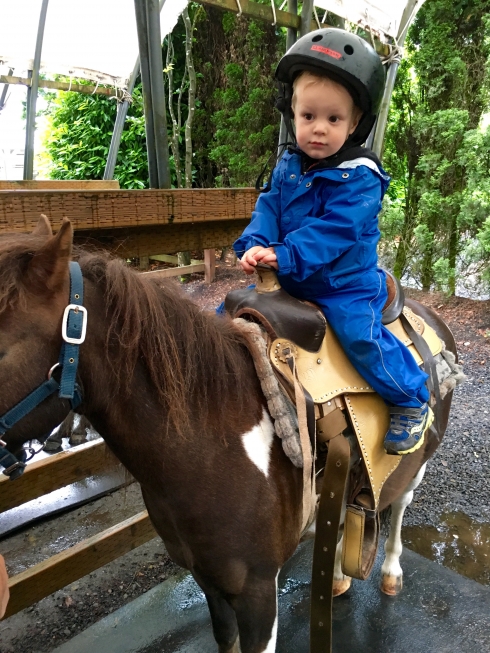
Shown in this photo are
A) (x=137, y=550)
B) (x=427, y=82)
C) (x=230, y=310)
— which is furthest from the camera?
(x=427, y=82)

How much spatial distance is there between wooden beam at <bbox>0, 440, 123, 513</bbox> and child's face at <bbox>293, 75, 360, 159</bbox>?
5.35ft

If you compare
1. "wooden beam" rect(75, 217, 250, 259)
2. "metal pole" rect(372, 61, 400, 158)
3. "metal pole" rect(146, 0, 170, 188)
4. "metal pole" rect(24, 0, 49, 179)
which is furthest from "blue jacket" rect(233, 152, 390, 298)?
"metal pole" rect(24, 0, 49, 179)

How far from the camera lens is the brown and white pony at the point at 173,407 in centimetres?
104

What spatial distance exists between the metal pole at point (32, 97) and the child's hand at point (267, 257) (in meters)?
5.09

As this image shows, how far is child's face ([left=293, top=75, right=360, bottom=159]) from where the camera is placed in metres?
1.59

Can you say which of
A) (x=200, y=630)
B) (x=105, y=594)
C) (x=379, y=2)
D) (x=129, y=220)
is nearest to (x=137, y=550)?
(x=105, y=594)

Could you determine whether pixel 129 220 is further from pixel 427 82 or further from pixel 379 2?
pixel 427 82

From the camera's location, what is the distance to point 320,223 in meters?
1.55

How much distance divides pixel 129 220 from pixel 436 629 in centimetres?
248

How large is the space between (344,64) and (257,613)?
1814 millimetres

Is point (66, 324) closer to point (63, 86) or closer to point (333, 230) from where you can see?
point (333, 230)

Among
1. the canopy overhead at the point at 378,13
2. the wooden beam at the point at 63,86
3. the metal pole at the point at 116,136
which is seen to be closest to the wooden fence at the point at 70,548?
the canopy overhead at the point at 378,13

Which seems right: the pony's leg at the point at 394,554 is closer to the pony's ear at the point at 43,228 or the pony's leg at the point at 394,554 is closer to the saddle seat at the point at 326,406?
the saddle seat at the point at 326,406

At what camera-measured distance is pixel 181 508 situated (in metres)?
1.38
